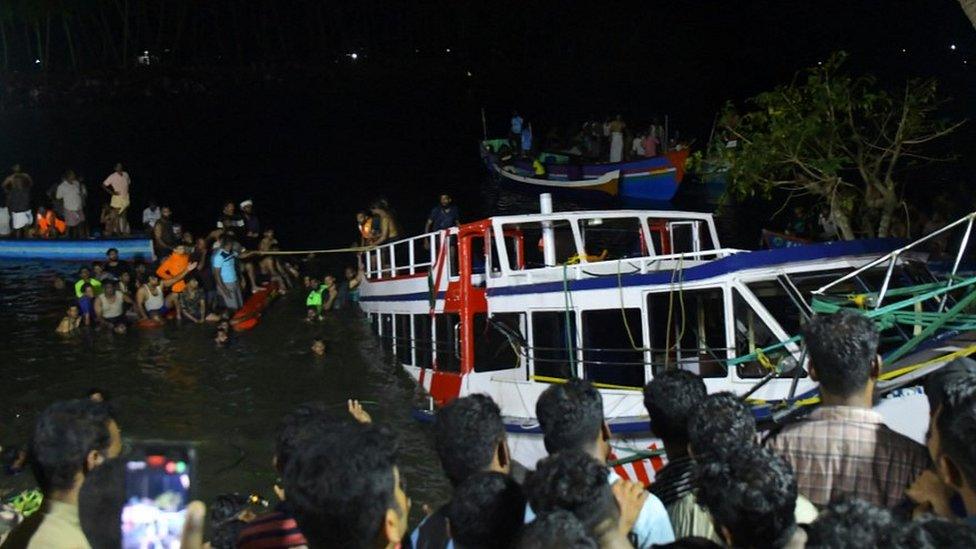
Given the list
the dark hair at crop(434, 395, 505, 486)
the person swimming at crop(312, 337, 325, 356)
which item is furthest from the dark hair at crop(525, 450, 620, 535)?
the person swimming at crop(312, 337, 325, 356)

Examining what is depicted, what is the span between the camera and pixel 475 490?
347 centimetres

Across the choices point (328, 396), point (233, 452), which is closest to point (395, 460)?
point (233, 452)

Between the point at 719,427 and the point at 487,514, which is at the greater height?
the point at 719,427

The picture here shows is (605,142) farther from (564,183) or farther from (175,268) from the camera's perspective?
(175,268)

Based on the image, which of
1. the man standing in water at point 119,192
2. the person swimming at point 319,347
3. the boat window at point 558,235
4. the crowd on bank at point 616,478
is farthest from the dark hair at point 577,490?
the man standing in water at point 119,192

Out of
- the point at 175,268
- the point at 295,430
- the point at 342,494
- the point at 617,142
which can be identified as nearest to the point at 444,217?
the point at 175,268

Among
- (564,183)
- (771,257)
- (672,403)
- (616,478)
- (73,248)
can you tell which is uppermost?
(564,183)

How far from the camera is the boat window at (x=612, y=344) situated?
10.6 meters

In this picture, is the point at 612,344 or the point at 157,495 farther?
the point at 612,344

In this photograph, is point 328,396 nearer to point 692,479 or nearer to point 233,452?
point 233,452

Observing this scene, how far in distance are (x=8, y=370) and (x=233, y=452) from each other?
5.94 meters

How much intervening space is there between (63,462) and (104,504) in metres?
0.90

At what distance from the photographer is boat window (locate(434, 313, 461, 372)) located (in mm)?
12469

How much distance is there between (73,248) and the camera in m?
24.1
